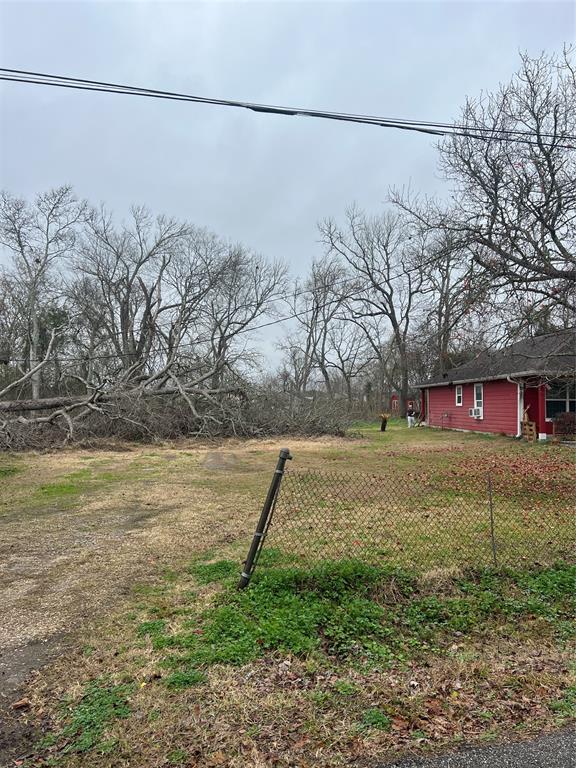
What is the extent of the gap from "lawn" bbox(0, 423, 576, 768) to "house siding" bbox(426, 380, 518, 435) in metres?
13.3

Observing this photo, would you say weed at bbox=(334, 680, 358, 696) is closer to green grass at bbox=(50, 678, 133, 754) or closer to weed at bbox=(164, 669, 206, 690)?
weed at bbox=(164, 669, 206, 690)

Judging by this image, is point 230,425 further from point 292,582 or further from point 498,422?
point 292,582

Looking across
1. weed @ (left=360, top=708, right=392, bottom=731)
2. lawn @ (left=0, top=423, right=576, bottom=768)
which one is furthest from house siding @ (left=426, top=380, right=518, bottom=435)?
weed @ (left=360, top=708, right=392, bottom=731)

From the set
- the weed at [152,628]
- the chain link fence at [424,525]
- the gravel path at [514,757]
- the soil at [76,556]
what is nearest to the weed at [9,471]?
the soil at [76,556]

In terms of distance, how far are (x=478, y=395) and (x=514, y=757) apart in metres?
19.5

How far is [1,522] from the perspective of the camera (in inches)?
250

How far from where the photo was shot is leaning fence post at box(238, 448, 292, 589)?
3.58m

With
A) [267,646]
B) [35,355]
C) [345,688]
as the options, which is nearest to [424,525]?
[267,646]

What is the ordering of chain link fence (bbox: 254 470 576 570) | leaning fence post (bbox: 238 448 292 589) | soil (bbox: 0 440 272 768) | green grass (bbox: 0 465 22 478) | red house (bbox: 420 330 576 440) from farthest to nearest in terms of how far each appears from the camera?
red house (bbox: 420 330 576 440) → green grass (bbox: 0 465 22 478) → chain link fence (bbox: 254 470 576 570) → leaning fence post (bbox: 238 448 292 589) → soil (bbox: 0 440 272 768)

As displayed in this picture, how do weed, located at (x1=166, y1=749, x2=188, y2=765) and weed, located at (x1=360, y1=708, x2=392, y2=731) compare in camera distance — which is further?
weed, located at (x1=360, y1=708, x2=392, y2=731)

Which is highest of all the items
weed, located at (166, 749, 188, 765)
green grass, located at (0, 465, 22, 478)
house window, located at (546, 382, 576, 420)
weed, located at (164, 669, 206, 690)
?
house window, located at (546, 382, 576, 420)

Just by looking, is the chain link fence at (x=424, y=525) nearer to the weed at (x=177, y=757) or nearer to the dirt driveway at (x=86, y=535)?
the dirt driveway at (x=86, y=535)

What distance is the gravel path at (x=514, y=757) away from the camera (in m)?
2.10

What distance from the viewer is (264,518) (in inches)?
141
